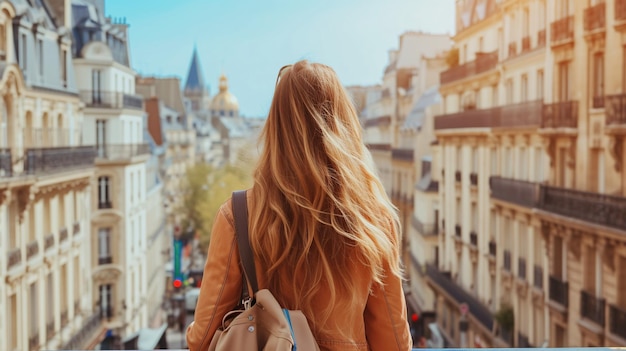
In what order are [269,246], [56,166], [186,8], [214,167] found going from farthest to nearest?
[214,167], [186,8], [56,166], [269,246]

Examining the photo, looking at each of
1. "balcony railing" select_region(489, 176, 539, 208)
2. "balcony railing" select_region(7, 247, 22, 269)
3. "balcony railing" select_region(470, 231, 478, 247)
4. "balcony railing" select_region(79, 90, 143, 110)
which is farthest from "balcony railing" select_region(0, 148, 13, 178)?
"balcony railing" select_region(470, 231, 478, 247)

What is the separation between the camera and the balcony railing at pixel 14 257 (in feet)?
18.0

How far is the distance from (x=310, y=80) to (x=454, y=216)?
657 centimetres

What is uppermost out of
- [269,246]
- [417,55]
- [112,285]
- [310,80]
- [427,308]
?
[417,55]

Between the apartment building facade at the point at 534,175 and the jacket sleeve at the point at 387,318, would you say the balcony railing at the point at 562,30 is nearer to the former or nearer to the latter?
the apartment building facade at the point at 534,175

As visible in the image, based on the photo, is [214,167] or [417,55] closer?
[417,55]

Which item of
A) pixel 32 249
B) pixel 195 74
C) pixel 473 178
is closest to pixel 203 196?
pixel 195 74

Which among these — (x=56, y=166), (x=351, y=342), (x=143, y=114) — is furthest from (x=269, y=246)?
(x=143, y=114)

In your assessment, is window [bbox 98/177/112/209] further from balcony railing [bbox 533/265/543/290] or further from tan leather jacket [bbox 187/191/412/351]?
tan leather jacket [bbox 187/191/412/351]

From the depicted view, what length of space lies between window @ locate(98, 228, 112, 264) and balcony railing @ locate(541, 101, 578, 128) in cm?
364

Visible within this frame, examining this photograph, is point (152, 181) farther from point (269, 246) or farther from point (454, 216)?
point (269, 246)

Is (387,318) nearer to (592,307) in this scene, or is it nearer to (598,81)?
(598,81)

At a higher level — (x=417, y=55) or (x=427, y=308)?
(x=417, y=55)

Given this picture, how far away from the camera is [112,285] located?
7031mm
